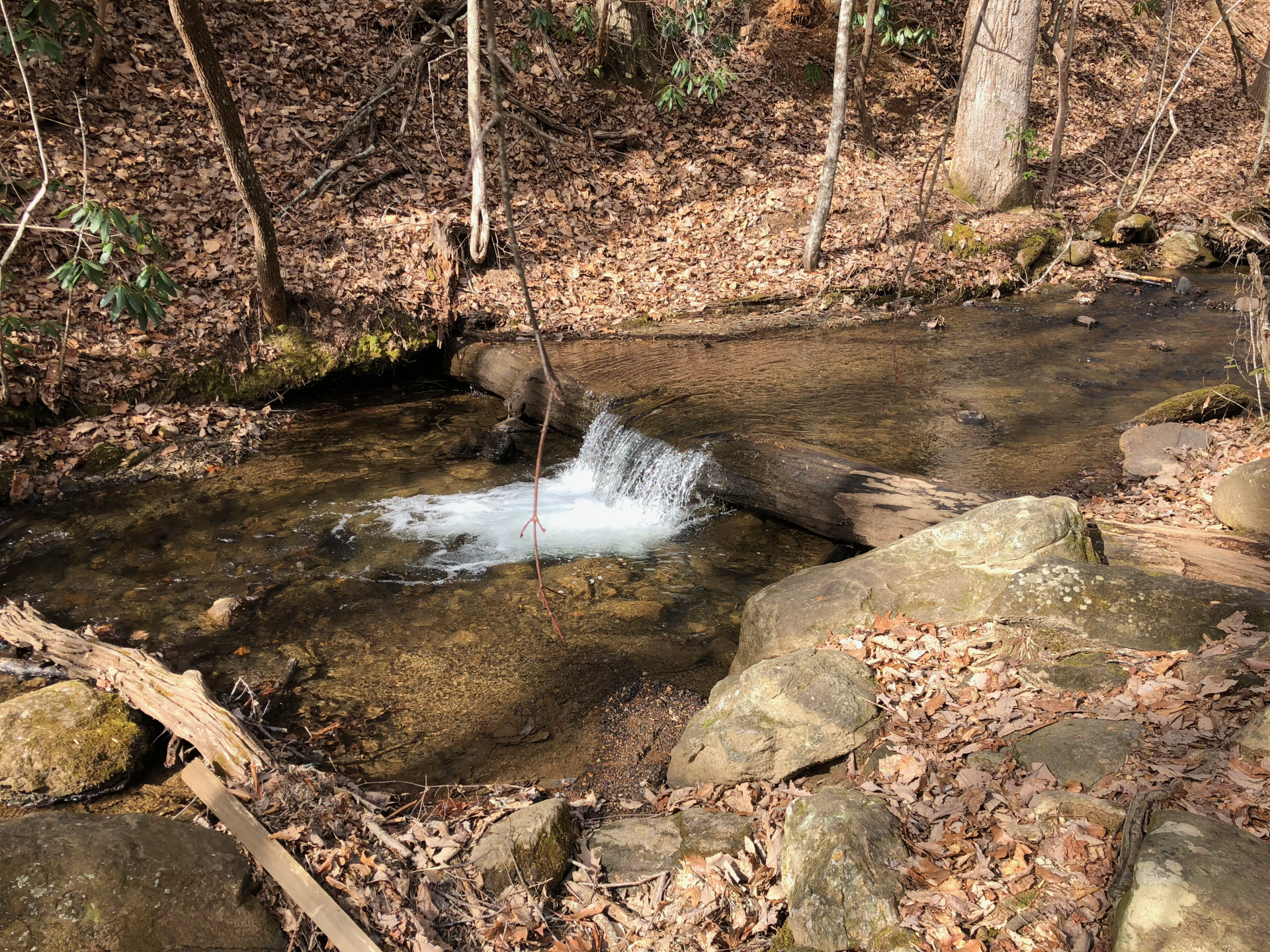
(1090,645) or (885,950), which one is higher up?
(1090,645)

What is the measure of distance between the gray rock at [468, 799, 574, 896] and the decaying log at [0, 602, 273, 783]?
44.8 inches

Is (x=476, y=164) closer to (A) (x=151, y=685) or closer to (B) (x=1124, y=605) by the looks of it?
(A) (x=151, y=685)

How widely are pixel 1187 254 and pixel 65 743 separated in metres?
13.9

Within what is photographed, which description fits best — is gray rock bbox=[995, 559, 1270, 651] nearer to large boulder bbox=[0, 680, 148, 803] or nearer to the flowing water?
the flowing water

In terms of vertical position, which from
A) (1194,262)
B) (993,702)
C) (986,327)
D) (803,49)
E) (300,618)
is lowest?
(300,618)

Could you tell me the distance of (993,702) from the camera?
329 cm

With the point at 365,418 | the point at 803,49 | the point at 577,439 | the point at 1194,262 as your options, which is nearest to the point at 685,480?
the point at 577,439

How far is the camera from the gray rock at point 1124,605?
3.33 metres

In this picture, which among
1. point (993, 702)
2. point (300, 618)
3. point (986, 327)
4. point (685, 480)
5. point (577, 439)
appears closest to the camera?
point (993, 702)

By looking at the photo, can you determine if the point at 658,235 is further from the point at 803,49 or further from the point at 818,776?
the point at 818,776

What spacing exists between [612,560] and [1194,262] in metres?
10.6

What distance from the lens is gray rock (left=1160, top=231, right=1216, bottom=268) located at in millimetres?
11242

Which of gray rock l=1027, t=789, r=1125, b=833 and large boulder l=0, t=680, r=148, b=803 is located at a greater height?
gray rock l=1027, t=789, r=1125, b=833

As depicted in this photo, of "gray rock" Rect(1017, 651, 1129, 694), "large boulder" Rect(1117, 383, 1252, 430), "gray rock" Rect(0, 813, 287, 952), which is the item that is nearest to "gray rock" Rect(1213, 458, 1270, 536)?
"large boulder" Rect(1117, 383, 1252, 430)
